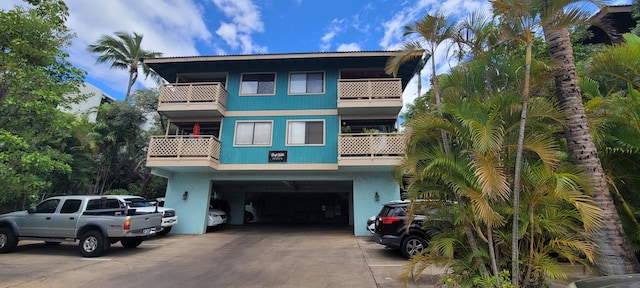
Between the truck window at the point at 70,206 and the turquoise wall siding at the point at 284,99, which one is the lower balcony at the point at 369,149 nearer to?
the turquoise wall siding at the point at 284,99

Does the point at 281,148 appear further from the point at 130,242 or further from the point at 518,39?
the point at 518,39

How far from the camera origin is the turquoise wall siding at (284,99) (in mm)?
14188

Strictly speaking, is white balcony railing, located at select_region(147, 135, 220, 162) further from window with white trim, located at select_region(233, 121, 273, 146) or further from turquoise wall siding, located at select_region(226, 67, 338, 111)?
turquoise wall siding, located at select_region(226, 67, 338, 111)

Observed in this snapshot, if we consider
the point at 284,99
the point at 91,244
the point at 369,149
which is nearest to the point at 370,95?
the point at 369,149

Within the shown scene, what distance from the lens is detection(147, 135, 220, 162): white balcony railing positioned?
12.7 m

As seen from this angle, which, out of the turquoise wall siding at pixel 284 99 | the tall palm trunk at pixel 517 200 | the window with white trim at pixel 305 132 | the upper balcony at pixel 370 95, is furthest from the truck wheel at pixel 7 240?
the tall palm trunk at pixel 517 200

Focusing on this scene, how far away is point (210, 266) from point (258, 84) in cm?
981

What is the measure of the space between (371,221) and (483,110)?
7375mm

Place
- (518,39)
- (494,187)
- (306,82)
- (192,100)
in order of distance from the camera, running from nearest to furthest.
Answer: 1. (494,187)
2. (518,39)
3. (192,100)
4. (306,82)

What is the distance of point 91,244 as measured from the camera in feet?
27.6

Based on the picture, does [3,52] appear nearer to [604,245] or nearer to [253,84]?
[253,84]

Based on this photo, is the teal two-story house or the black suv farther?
the teal two-story house

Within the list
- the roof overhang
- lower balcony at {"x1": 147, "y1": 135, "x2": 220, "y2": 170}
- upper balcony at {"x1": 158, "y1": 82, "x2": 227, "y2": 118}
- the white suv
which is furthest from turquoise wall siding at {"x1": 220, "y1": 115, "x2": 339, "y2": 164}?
the white suv

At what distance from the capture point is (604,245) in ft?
12.7
